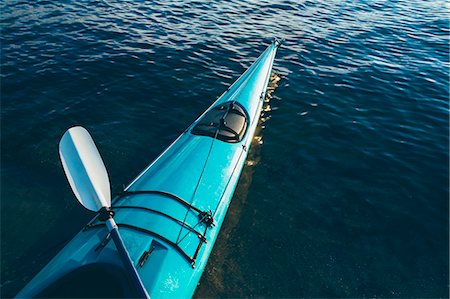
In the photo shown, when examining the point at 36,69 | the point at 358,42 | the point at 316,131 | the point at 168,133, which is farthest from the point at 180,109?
the point at 358,42

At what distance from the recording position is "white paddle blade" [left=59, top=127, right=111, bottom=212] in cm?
414

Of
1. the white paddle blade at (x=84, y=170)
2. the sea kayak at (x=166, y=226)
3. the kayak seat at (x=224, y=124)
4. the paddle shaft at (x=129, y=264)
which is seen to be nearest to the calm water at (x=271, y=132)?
the sea kayak at (x=166, y=226)

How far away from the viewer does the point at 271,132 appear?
9.26 m

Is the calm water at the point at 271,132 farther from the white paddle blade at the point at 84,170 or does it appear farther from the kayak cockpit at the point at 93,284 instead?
the white paddle blade at the point at 84,170

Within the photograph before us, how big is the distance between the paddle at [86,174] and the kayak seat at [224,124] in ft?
10.5

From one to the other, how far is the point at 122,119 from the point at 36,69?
457cm

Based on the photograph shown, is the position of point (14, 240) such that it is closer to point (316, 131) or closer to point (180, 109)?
point (180, 109)

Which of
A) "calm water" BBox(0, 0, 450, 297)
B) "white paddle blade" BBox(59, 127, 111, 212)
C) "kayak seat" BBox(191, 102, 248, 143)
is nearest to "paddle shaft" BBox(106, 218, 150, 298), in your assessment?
"white paddle blade" BBox(59, 127, 111, 212)

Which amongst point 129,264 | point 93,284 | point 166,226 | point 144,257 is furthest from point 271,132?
point 93,284

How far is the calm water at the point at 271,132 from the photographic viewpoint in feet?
19.6

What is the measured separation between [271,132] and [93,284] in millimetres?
6717

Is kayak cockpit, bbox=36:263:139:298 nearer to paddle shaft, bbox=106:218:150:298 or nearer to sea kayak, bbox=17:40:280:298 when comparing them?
sea kayak, bbox=17:40:280:298

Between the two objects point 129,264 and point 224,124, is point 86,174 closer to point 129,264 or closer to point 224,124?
point 129,264

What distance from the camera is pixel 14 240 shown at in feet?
19.4
